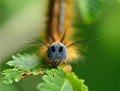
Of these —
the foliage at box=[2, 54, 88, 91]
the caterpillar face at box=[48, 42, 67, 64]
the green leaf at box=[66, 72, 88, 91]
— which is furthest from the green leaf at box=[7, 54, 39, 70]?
the green leaf at box=[66, 72, 88, 91]

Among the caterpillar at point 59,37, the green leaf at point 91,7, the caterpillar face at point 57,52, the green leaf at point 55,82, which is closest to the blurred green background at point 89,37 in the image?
the caterpillar at point 59,37

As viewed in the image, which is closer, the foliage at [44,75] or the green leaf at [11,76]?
the foliage at [44,75]

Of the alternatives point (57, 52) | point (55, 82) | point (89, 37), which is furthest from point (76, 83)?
point (89, 37)

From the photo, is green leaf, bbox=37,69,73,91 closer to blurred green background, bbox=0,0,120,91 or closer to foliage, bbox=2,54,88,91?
foliage, bbox=2,54,88,91

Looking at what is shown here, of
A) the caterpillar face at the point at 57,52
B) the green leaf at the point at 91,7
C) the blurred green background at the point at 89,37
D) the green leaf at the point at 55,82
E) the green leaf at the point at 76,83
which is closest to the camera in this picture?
the green leaf at the point at 55,82

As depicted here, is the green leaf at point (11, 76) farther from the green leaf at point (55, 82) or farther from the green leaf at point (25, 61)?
the green leaf at point (55, 82)

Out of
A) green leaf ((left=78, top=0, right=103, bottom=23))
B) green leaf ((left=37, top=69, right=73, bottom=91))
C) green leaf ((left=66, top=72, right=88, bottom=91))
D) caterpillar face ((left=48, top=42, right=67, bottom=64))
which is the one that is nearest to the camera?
green leaf ((left=37, top=69, right=73, bottom=91))

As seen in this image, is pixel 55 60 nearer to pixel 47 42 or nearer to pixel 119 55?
pixel 47 42

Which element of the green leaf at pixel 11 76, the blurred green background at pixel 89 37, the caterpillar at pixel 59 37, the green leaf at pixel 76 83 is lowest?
the green leaf at pixel 76 83
